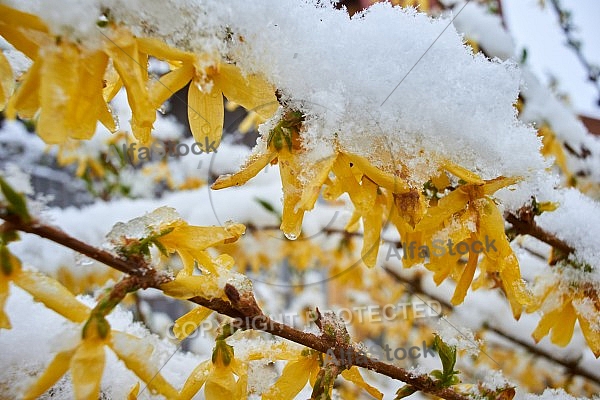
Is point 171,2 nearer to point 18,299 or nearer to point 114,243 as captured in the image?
point 114,243

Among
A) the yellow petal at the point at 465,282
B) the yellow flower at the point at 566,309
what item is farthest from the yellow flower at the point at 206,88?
the yellow flower at the point at 566,309

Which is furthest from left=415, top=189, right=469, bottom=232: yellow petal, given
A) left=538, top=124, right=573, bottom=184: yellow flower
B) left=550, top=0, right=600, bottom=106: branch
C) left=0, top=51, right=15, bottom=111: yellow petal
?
left=550, top=0, right=600, bottom=106: branch

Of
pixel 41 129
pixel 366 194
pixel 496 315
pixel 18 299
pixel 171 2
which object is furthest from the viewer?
pixel 496 315

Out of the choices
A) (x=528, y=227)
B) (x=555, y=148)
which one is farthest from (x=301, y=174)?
(x=555, y=148)

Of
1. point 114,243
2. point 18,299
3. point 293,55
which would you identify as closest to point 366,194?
point 293,55

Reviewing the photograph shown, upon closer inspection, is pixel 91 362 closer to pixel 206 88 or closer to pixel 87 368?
pixel 87 368

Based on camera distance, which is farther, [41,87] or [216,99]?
[216,99]

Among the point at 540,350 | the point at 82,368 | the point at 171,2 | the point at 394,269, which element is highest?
the point at 171,2
